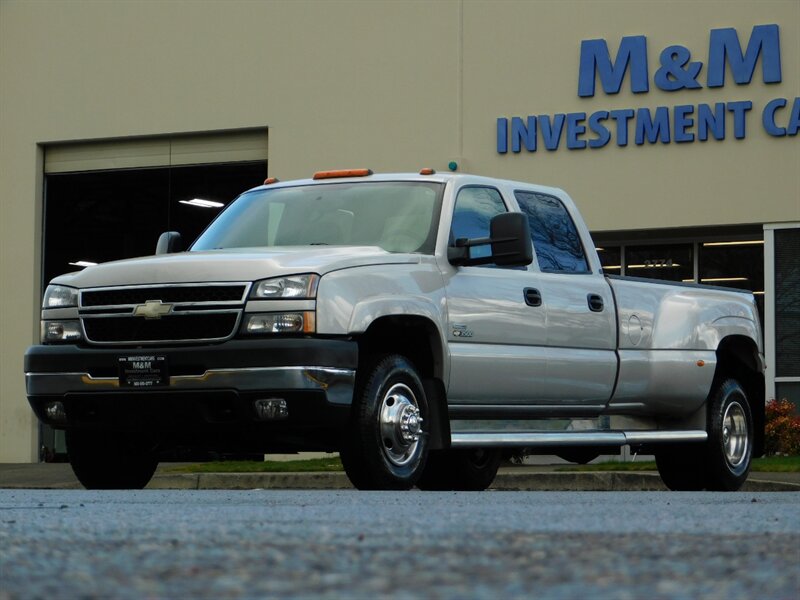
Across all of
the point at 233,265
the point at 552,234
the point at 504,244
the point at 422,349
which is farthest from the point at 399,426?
the point at 552,234

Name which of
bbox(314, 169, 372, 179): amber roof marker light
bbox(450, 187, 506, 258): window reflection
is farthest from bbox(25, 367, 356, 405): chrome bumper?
bbox(314, 169, 372, 179): amber roof marker light

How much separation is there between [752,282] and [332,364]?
40.1ft

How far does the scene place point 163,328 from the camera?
8891 millimetres

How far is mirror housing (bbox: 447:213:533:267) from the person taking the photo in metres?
9.49

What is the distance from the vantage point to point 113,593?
3.12 meters

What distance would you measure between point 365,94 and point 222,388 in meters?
13.3

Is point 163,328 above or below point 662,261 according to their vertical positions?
below

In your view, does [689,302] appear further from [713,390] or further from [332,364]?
[332,364]

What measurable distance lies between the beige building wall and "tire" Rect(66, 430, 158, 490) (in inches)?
441

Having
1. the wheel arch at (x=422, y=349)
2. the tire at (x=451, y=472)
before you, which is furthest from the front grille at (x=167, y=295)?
the tire at (x=451, y=472)

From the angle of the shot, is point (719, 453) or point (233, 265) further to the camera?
point (719, 453)

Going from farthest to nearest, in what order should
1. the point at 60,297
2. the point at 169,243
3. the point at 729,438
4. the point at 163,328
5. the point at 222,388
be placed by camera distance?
the point at 729,438 → the point at 169,243 → the point at 60,297 → the point at 163,328 → the point at 222,388

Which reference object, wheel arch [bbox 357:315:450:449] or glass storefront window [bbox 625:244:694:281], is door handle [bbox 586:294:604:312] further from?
glass storefront window [bbox 625:244:694:281]

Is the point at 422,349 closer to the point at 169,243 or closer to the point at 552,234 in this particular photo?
the point at 552,234
